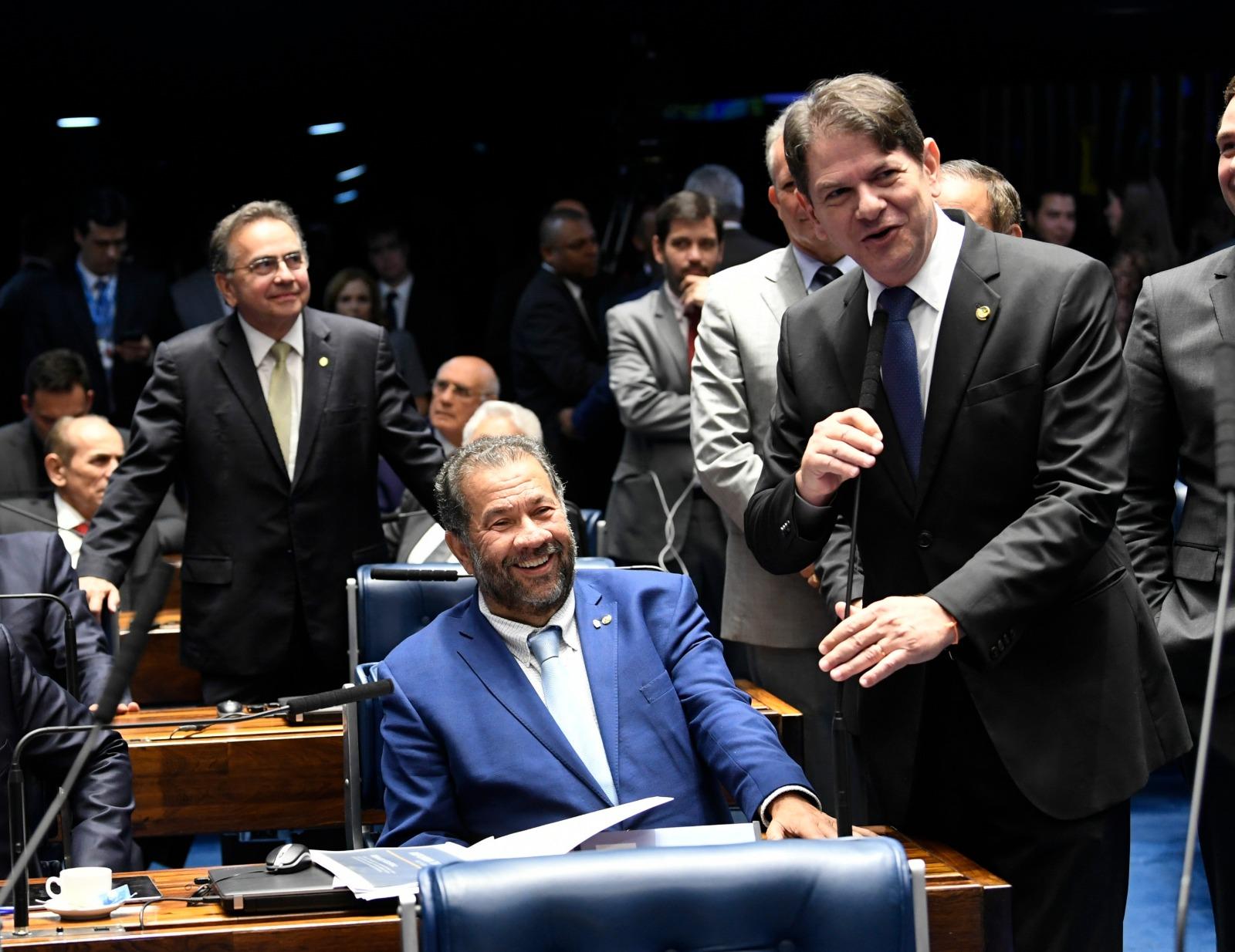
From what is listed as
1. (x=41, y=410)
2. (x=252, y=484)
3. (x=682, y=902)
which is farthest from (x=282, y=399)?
(x=682, y=902)

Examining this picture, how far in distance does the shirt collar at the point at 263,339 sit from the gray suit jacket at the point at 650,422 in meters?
0.92

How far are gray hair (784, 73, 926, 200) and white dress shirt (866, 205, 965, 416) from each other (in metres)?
0.13

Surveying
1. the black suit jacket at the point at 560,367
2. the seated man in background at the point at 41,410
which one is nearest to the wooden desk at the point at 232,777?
the seated man in background at the point at 41,410

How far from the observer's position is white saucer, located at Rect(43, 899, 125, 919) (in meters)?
2.13

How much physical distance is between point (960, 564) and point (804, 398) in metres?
0.31

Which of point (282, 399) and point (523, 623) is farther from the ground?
point (282, 399)

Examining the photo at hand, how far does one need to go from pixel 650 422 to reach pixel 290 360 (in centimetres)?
A: 96

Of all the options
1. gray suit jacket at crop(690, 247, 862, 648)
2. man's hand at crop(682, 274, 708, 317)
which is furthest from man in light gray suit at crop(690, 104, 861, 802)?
man's hand at crop(682, 274, 708, 317)

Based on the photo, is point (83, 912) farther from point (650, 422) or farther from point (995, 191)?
point (650, 422)

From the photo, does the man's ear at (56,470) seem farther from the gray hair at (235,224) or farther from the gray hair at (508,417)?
the gray hair at (508,417)

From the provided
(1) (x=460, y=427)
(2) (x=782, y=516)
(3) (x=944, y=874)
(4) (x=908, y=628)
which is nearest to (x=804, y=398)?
(2) (x=782, y=516)

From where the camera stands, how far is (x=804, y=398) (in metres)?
2.29

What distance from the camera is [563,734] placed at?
8.20ft

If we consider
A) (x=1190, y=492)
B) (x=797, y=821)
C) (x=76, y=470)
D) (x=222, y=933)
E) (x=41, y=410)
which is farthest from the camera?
(x=41, y=410)
